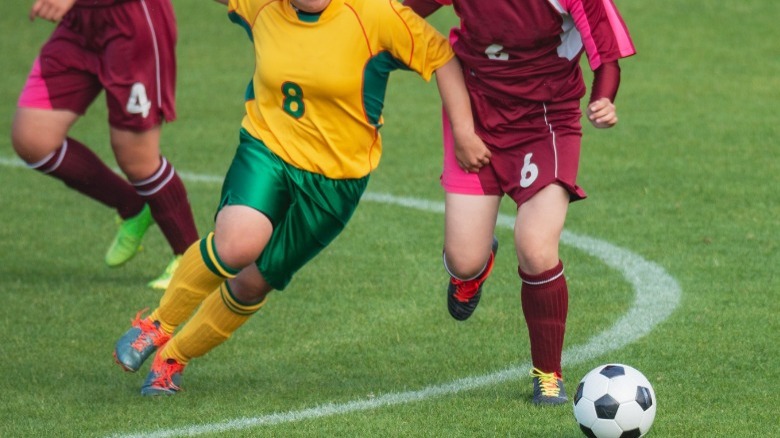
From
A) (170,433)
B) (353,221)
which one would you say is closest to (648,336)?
(170,433)

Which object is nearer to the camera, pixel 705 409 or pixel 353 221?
pixel 705 409

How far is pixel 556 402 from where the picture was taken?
5.34m

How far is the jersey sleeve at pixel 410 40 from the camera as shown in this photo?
17.5ft

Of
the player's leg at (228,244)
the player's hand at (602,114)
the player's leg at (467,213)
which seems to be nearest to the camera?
the player's hand at (602,114)

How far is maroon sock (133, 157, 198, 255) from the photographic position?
7500 millimetres

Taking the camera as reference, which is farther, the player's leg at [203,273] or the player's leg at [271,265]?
the player's leg at [271,265]

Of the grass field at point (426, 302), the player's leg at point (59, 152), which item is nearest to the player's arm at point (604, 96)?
the grass field at point (426, 302)

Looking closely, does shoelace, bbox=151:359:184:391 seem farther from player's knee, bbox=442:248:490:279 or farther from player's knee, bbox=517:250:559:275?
player's knee, bbox=517:250:559:275

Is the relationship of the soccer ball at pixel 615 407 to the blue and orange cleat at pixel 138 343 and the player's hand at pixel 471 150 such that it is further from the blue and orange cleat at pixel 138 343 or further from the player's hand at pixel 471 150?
the blue and orange cleat at pixel 138 343


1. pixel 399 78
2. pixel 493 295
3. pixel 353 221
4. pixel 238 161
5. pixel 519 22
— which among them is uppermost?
pixel 519 22

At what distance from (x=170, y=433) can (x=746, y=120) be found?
6.63 metres

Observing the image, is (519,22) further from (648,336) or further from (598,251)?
(598,251)

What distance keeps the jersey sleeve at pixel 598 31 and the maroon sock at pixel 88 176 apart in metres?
3.22

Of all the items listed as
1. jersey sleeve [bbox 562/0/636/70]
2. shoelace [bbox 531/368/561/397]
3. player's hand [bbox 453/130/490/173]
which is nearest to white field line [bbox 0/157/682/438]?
shoelace [bbox 531/368/561/397]
